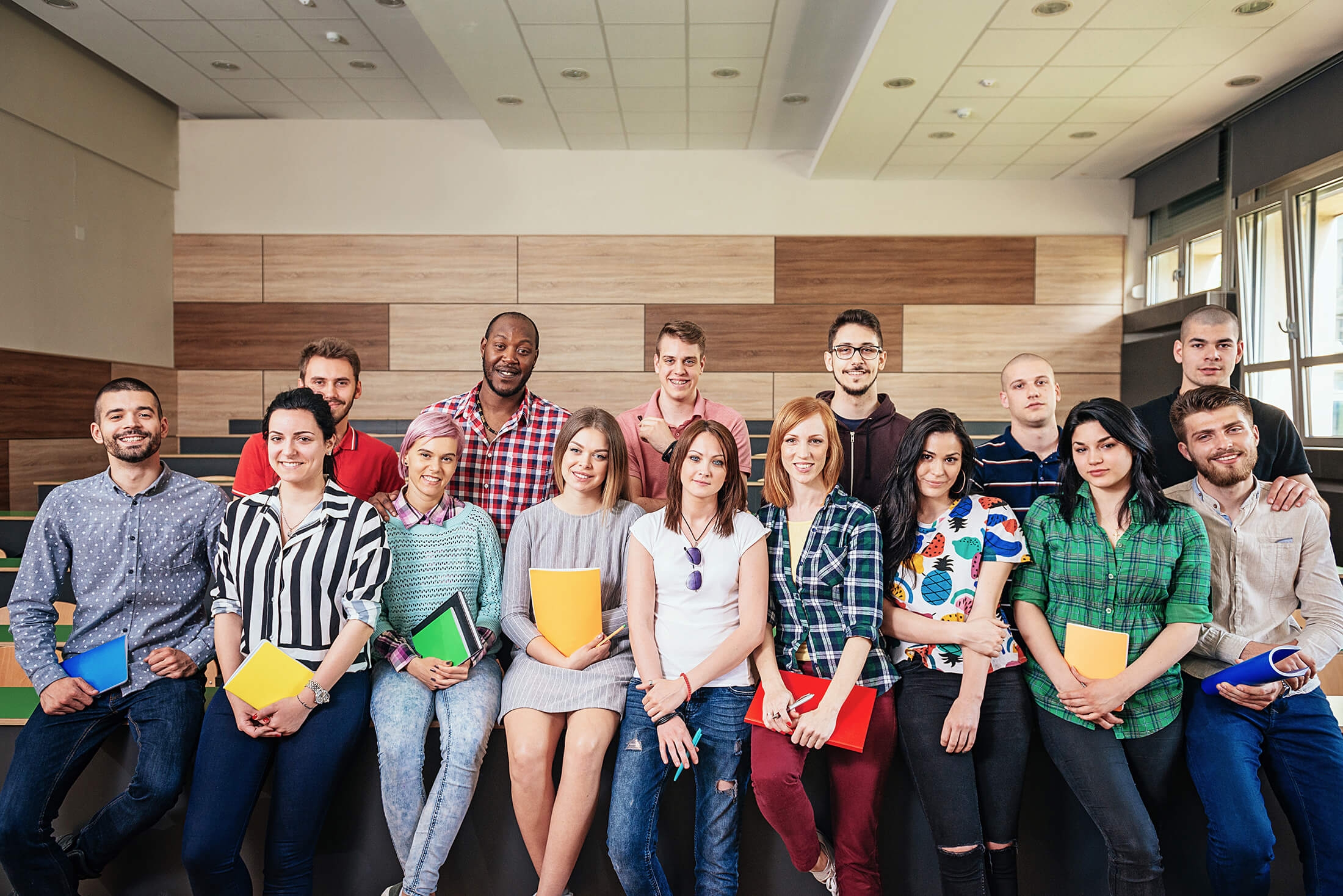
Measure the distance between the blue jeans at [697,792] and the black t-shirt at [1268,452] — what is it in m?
1.54

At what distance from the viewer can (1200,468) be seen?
2.09 m

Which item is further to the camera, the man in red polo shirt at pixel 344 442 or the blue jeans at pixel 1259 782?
the man in red polo shirt at pixel 344 442

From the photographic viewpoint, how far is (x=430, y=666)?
203 cm

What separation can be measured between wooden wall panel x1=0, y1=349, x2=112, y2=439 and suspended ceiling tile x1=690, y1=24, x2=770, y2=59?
13.9ft

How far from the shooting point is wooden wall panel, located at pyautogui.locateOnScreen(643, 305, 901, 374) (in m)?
6.18

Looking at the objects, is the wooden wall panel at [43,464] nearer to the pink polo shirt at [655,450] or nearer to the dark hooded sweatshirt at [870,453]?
the pink polo shirt at [655,450]

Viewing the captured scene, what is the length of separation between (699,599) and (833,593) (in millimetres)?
331

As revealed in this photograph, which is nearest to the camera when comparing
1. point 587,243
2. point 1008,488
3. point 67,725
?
point 67,725

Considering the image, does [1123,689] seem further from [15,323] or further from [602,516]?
[15,323]

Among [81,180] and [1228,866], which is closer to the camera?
[1228,866]

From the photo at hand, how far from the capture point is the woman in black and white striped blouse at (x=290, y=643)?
1848mm

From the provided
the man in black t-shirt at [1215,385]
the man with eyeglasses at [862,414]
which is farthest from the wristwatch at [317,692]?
the man in black t-shirt at [1215,385]

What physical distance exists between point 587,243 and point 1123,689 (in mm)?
5026

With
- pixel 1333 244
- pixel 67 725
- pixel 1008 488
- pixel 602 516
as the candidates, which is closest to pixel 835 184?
pixel 1333 244
